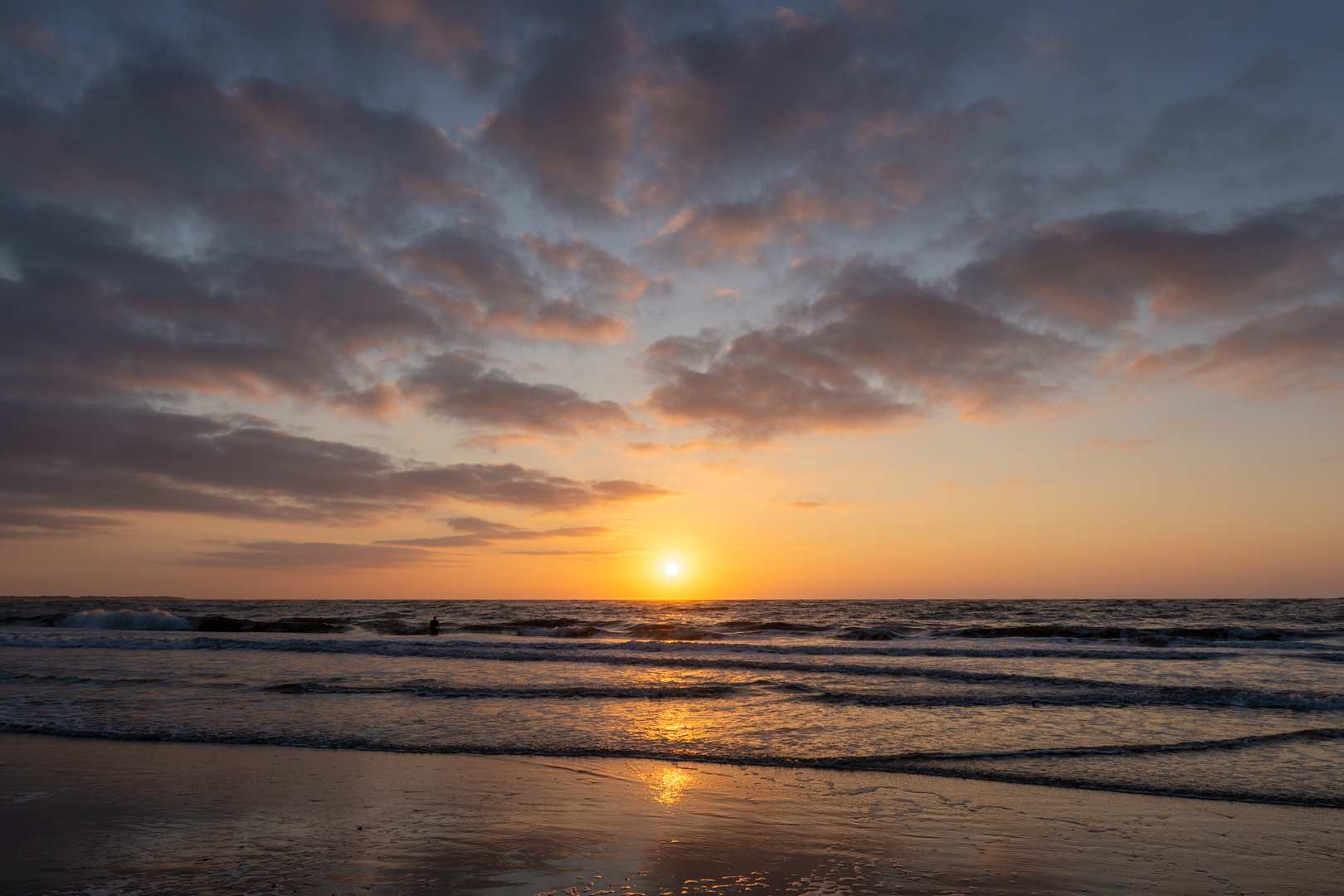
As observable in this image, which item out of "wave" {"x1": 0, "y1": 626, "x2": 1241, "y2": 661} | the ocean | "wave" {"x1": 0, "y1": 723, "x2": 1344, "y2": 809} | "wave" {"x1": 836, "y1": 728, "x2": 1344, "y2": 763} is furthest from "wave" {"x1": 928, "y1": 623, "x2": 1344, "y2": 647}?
"wave" {"x1": 0, "y1": 723, "x2": 1344, "y2": 809}

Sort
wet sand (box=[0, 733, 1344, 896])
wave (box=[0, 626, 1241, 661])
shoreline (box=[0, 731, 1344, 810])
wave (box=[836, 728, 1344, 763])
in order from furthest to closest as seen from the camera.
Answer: wave (box=[0, 626, 1241, 661])
wave (box=[836, 728, 1344, 763])
shoreline (box=[0, 731, 1344, 810])
wet sand (box=[0, 733, 1344, 896])

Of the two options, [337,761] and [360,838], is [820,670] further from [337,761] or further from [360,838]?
[360,838]

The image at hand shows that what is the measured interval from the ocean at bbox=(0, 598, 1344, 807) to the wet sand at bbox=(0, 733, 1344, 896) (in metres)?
1.33

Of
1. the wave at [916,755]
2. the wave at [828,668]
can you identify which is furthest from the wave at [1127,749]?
the wave at [828,668]

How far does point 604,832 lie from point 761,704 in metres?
10.2

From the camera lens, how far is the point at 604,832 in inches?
308

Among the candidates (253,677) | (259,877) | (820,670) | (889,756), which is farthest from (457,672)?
(259,877)

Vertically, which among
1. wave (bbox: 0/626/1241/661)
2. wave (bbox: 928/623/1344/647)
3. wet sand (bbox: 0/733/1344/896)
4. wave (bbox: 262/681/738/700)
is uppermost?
wet sand (bbox: 0/733/1344/896)

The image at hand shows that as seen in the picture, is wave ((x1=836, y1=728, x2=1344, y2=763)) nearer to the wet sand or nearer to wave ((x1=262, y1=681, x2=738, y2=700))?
the wet sand

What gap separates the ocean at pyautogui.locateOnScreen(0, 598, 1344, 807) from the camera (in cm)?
1180

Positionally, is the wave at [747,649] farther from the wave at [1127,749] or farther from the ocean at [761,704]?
the wave at [1127,749]

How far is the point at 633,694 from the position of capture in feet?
61.5

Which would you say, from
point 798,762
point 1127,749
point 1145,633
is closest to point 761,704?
point 798,762

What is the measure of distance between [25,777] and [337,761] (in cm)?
395
